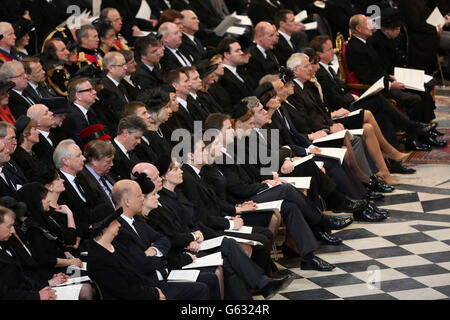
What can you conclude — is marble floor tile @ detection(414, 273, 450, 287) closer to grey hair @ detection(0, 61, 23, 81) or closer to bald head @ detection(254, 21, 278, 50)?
grey hair @ detection(0, 61, 23, 81)

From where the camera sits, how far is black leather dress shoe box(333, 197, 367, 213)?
836cm

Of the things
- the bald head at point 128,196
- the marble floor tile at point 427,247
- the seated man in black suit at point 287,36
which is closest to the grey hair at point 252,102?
the marble floor tile at point 427,247

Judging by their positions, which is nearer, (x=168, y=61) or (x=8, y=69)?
(x=8, y=69)

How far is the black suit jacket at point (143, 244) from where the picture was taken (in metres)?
5.78

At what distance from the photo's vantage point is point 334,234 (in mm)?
8039

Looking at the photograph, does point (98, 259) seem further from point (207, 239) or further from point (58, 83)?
point (58, 83)

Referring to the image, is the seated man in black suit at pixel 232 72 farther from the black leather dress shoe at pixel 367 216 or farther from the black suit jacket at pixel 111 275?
the black suit jacket at pixel 111 275

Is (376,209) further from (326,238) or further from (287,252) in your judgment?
(287,252)

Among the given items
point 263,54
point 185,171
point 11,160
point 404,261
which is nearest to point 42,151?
point 11,160

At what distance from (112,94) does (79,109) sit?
64 cm

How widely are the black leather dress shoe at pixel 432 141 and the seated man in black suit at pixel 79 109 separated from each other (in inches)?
183

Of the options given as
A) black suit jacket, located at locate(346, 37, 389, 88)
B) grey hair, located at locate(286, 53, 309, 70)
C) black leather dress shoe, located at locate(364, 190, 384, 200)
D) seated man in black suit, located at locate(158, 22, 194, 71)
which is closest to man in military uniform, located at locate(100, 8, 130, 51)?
seated man in black suit, located at locate(158, 22, 194, 71)

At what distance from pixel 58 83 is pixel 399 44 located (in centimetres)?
559

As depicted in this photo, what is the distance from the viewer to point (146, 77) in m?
9.00
